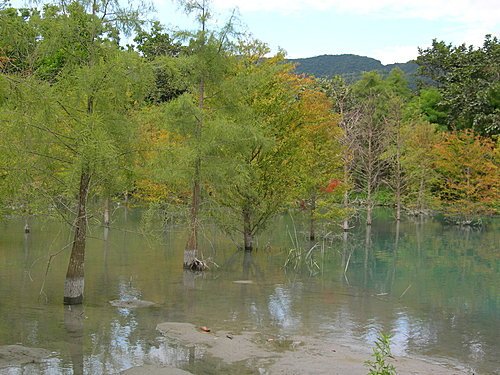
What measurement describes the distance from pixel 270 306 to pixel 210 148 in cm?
562

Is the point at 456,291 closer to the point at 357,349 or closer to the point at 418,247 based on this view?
the point at 357,349

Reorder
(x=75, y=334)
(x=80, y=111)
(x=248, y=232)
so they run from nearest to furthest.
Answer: (x=75, y=334), (x=80, y=111), (x=248, y=232)

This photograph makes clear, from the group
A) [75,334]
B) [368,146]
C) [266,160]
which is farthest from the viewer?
[368,146]

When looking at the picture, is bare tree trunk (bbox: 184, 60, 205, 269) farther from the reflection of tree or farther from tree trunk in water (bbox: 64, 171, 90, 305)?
the reflection of tree

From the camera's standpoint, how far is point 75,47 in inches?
476

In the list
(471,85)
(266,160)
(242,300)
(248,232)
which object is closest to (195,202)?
(242,300)

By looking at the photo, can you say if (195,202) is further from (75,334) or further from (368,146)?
(368,146)

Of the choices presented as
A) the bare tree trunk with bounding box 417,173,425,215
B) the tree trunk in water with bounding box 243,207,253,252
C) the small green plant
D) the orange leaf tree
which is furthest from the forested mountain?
the small green plant

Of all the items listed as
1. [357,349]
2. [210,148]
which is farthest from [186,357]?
[210,148]

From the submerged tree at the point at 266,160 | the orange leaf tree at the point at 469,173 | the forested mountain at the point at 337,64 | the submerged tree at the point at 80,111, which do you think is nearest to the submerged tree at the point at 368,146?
the orange leaf tree at the point at 469,173

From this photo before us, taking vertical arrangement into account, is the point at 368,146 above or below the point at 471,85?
below

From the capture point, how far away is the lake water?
32.6 feet

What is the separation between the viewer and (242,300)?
1447 centimetres

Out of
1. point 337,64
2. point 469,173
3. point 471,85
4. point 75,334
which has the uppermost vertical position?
point 337,64
